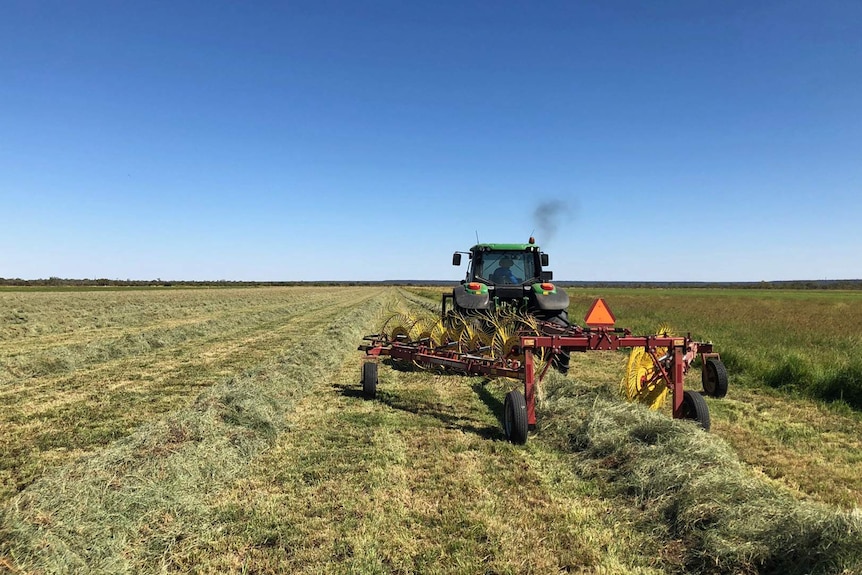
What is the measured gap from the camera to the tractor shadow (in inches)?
221

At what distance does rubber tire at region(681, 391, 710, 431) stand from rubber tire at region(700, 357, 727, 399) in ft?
5.16

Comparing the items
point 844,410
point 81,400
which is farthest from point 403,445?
point 844,410

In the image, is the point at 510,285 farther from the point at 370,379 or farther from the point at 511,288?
the point at 370,379

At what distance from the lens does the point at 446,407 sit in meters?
6.65

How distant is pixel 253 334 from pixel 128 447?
11.5 m

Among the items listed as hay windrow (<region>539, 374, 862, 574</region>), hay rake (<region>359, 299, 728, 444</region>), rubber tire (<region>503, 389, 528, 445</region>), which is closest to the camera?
hay windrow (<region>539, 374, 862, 574</region>)

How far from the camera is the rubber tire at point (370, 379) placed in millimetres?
7039

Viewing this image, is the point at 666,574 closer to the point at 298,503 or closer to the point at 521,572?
the point at 521,572

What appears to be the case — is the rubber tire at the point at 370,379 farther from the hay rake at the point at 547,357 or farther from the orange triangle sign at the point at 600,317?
the orange triangle sign at the point at 600,317

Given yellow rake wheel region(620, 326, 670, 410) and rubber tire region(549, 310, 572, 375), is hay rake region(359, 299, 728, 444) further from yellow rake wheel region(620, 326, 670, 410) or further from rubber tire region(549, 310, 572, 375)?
rubber tire region(549, 310, 572, 375)

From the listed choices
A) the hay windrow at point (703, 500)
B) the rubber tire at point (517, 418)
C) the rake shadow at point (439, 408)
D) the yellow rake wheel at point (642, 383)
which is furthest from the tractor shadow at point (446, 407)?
the yellow rake wheel at point (642, 383)

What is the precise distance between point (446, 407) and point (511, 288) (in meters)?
3.01

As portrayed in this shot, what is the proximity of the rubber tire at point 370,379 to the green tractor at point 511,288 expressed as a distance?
179 centimetres

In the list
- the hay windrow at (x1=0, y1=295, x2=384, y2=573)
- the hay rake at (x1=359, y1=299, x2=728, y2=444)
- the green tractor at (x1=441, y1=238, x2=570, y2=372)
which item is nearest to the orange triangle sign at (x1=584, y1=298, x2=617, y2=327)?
the hay rake at (x1=359, y1=299, x2=728, y2=444)
